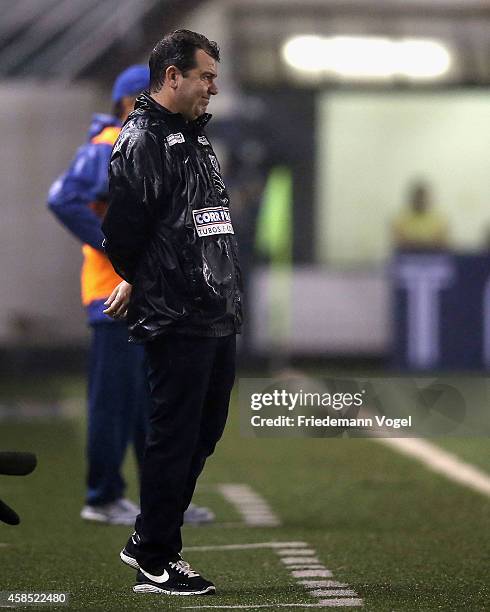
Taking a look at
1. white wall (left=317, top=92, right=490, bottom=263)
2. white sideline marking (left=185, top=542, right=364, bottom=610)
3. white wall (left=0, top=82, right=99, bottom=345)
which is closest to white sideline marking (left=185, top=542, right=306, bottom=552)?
white sideline marking (left=185, top=542, right=364, bottom=610)

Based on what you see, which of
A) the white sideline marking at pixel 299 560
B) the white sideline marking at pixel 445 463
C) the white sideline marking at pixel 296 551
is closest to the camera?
the white sideline marking at pixel 299 560

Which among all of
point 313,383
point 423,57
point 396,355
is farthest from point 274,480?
point 423,57

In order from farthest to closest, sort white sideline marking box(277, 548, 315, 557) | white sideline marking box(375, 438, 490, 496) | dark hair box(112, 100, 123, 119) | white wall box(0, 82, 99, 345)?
white wall box(0, 82, 99, 345)
white sideline marking box(375, 438, 490, 496)
dark hair box(112, 100, 123, 119)
white sideline marking box(277, 548, 315, 557)

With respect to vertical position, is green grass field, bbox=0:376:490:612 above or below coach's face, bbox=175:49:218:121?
below

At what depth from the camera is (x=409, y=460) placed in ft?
→ 31.3

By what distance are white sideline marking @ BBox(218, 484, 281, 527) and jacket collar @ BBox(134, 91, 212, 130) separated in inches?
94.3

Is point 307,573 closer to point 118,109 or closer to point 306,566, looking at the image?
point 306,566

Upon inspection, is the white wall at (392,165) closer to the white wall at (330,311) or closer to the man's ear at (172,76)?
the white wall at (330,311)

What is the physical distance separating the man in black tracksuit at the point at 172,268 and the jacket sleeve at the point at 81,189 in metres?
1.81

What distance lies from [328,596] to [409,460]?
411cm

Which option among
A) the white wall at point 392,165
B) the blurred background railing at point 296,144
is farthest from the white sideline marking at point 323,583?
the white wall at point 392,165

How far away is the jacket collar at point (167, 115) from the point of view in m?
5.43

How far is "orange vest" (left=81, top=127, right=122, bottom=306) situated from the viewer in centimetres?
725

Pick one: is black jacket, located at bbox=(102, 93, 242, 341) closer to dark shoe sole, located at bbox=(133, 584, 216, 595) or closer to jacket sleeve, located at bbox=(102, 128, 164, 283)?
jacket sleeve, located at bbox=(102, 128, 164, 283)
